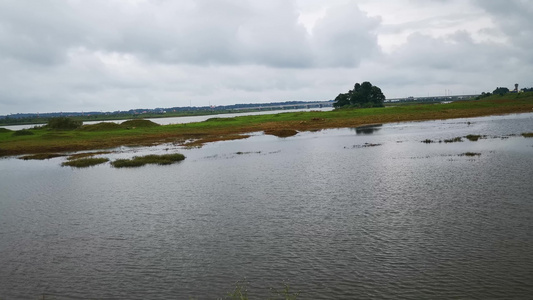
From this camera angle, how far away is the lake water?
62.4 feet

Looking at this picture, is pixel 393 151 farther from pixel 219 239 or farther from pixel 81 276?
pixel 81 276

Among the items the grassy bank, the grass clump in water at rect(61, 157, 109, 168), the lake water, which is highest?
the grassy bank

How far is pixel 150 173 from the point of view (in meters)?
53.8

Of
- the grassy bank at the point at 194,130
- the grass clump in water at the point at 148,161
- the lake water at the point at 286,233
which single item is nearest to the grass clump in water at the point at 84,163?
the grass clump in water at the point at 148,161

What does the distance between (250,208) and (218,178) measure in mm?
15454

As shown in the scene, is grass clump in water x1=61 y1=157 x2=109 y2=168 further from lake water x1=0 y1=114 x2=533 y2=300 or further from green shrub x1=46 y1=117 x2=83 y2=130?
green shrub x1=46 y1=117 x2=83 y2=130

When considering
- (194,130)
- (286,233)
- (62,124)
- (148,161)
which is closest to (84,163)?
(148,161)

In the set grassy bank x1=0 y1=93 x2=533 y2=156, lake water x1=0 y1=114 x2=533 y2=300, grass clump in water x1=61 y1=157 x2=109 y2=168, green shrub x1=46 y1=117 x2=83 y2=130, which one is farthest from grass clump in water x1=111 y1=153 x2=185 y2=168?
green shrub x1=46 y1=117 x2=83 y2=130

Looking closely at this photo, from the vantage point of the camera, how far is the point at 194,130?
124750 mm

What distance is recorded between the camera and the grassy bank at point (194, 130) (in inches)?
3893

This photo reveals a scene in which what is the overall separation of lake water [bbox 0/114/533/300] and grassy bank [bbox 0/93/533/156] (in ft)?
171

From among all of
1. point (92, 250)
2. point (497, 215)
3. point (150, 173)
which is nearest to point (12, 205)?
point (150, 173)

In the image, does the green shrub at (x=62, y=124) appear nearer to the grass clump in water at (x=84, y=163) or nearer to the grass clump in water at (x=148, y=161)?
the grass clump in water at (x=84, y=163)

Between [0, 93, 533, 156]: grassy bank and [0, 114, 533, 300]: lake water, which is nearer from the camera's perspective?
[0, 114, 533, 300]: lake water
